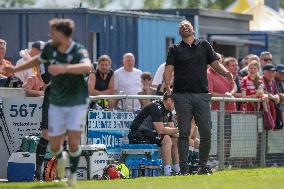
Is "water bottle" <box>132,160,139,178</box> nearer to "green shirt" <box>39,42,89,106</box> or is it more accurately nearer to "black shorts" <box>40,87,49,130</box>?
"black shorts" <box>40,87,49,130</box>

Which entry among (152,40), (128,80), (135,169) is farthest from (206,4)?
(135,169)

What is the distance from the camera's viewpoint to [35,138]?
1842 centimetres

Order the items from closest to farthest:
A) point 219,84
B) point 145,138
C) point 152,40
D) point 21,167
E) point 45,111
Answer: point 45,111 → point 21,167 → point 145,138 → point 219,84 → point 152,40

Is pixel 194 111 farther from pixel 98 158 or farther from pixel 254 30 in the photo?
pixel 254 30

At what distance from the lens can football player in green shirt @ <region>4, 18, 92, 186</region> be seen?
1502cm

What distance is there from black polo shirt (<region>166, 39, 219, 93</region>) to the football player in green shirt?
3634 millimetres

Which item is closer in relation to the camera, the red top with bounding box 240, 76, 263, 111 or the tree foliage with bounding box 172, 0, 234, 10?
the red top with bounding box 240, 76, 263, 111

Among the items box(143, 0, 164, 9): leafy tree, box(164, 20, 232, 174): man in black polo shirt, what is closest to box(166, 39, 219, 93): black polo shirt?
box(164, 20, 232, 174): man in black polo shirt

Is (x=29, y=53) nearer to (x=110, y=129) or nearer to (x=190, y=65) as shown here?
(x=110, y=129)

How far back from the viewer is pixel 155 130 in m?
19.8

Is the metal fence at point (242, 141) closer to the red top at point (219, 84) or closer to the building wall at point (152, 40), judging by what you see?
the red top at point (219, 84)

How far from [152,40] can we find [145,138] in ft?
31.9

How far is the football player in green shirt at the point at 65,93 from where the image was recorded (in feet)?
49.3

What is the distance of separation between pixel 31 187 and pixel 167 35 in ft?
49.7
